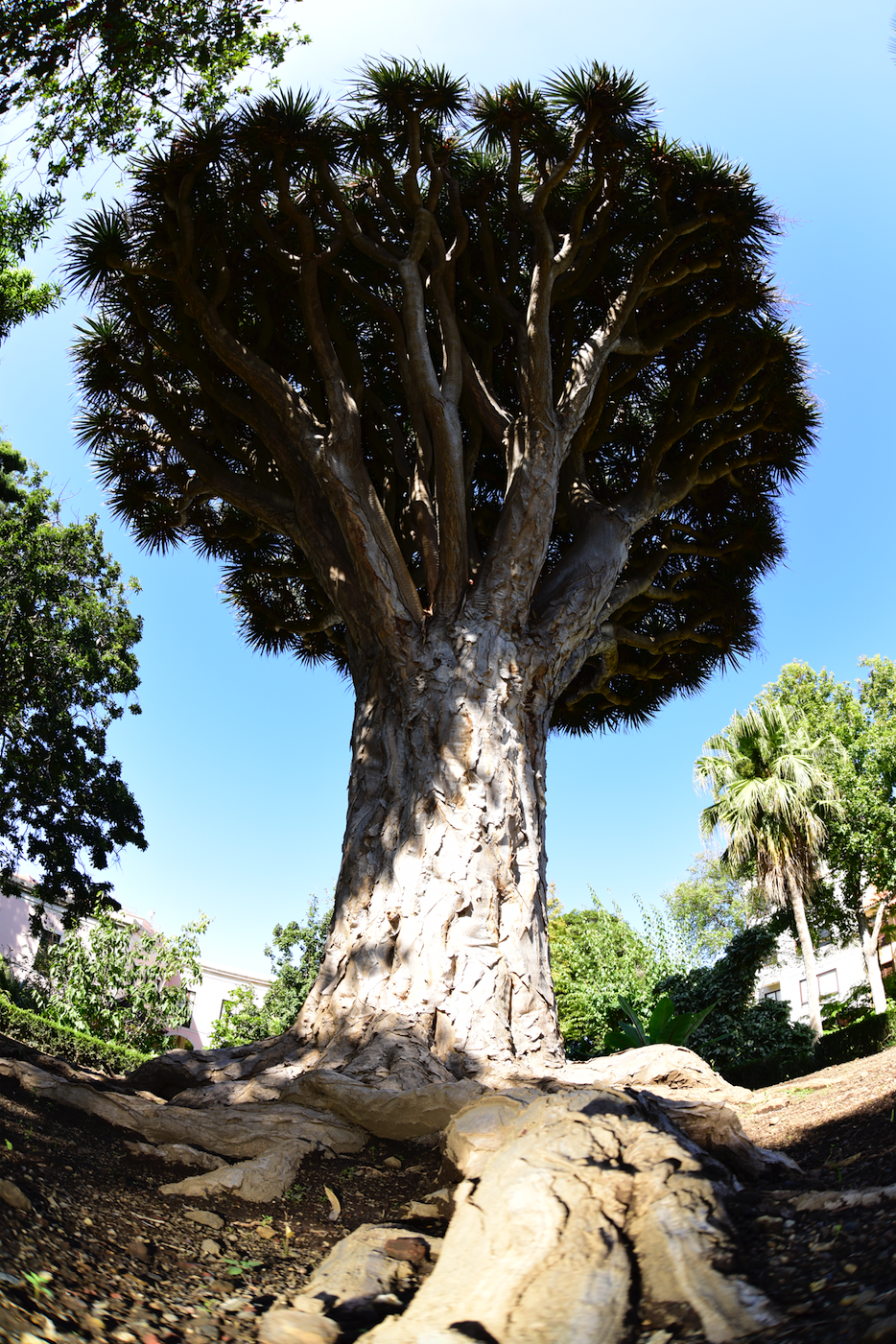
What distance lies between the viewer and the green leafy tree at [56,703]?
1253 cm

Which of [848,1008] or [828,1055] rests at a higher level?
[848,1008]

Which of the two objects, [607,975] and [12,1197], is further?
[607,975]

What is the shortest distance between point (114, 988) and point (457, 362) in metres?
11.7

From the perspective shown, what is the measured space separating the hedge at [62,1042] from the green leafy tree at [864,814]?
1353 cm

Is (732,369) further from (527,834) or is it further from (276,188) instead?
(527,834)

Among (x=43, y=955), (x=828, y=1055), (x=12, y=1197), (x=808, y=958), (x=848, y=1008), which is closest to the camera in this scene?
(x=12, y=1197)

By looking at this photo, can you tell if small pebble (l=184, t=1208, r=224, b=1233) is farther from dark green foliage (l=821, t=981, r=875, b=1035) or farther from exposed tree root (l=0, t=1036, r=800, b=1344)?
dark green foliage (l=821, t=981, r=875, b=1035)

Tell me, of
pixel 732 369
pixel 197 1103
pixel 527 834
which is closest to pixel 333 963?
pixel 197 1103

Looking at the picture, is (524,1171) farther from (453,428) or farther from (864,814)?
(864,814)

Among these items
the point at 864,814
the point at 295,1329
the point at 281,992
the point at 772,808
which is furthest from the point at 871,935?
the point at 295,1329

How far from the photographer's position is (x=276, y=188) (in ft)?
20.6

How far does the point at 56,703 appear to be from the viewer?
12.8 m

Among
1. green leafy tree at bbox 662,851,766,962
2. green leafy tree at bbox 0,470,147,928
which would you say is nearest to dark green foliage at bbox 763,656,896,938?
green leafy tree at bbox 662,851,766,962

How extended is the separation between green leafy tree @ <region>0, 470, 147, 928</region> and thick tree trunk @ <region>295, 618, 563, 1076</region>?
29.0 ft
